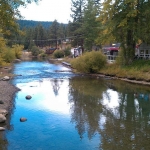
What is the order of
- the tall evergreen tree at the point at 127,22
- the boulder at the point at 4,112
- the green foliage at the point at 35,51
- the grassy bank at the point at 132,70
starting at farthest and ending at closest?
the green foliage at the point at 35,51, the tall evergreen tree at the point at 127,22, the grassy bank at the point at 132,70, the boulder at the point at 4,112

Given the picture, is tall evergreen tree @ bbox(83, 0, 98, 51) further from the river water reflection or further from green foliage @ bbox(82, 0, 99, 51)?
the river water reflection

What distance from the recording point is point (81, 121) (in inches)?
591

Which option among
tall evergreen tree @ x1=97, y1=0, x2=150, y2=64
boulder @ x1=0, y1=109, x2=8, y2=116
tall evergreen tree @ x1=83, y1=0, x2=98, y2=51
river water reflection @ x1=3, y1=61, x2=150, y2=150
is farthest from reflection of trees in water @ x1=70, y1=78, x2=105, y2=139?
tall evergreen tree @ x1=83, y1=0, x2=98, y2=51

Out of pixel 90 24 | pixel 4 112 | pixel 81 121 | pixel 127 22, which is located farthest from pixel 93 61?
pixel 4 112

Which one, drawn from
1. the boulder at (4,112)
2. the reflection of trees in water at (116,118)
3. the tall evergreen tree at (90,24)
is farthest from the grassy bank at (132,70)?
the boulder at (4,112)

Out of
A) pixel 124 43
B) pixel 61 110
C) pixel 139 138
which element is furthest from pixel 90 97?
pixel 124 43

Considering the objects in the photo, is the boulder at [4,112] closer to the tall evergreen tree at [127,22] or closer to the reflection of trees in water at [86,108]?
the reflection of trees in water at [86,108]

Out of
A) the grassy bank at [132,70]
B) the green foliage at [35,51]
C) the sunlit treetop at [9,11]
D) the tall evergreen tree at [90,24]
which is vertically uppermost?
the tall evergreen tree at [90,24]

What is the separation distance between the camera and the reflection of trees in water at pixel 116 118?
1185 cm

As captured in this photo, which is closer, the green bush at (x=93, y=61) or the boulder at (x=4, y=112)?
the boulder at (x=4, y=112)

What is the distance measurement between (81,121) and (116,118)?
246 centimetres

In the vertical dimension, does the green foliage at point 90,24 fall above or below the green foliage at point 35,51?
above

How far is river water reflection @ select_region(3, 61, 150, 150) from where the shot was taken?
11.6 metres

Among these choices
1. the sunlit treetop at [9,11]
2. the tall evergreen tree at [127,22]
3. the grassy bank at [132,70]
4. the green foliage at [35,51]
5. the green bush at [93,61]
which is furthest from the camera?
the green foliage at [35,51]
